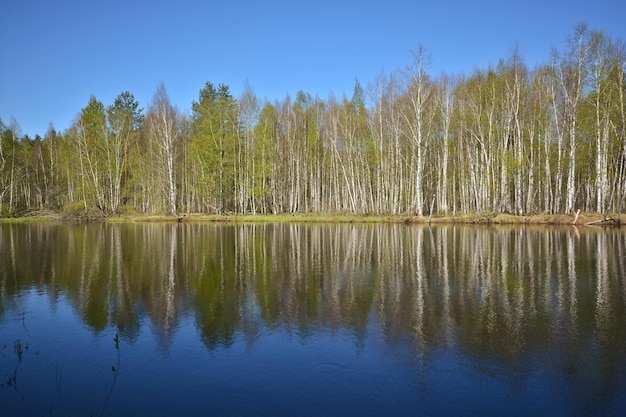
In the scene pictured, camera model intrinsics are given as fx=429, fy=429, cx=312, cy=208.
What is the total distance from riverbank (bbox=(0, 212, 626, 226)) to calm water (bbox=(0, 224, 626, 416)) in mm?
23084

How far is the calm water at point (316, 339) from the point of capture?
20.2 ft

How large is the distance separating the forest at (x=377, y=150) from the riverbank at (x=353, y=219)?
143 centimetres

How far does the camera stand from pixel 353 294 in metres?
12.2

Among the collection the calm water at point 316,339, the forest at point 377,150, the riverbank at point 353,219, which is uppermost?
the forest at point 377,150

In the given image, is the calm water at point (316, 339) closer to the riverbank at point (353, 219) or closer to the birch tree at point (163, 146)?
the riverbank at point (353, 219)

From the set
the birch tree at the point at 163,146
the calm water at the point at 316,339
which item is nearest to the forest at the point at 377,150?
the birch tree at the point at 163,146

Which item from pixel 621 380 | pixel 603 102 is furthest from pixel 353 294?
pixel 603 102

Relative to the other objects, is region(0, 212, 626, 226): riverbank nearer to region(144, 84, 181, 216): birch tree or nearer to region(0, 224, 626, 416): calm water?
region(144, 84, 181, 216): birch tree

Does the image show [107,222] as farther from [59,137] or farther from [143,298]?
[143,298]

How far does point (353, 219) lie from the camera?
45.6m

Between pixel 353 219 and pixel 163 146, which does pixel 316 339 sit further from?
pixel 163 146

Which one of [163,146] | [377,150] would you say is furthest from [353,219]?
[163,146]

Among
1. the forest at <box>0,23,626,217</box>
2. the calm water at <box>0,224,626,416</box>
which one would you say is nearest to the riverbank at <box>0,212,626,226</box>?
the forest at <box>0,23,626,217</box>

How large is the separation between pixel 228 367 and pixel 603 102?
142 feet
